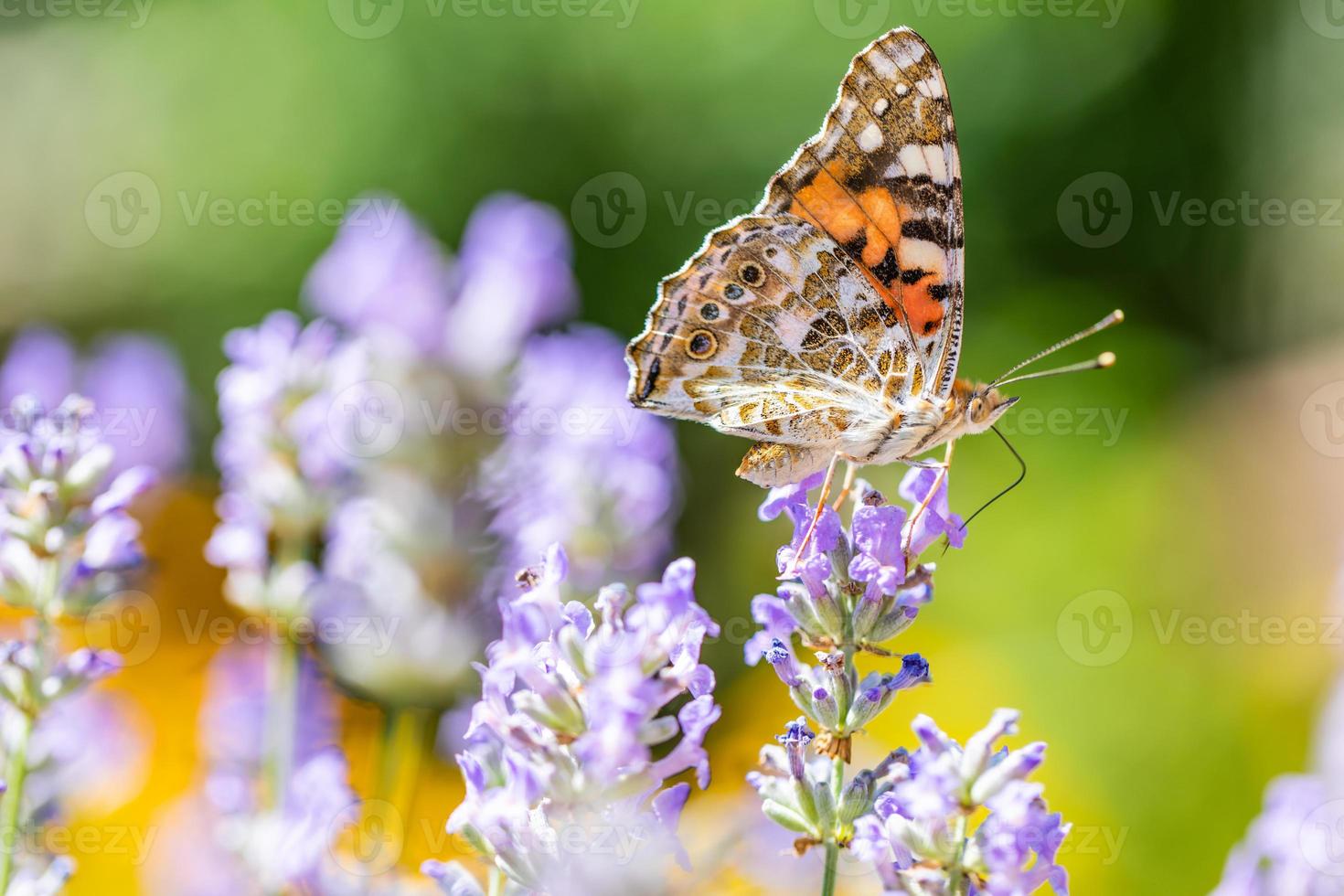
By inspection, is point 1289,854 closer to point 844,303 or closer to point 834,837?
point 834,837

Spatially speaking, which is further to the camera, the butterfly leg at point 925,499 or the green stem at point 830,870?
the butterfly leg at point 925,499

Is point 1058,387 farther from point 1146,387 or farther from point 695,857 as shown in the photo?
point 695,857

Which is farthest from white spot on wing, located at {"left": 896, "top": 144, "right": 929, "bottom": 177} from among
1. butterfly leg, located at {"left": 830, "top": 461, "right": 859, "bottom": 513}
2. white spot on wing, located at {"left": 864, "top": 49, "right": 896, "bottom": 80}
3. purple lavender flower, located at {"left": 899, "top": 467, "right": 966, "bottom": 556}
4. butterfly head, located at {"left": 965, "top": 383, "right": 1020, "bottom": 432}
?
purple lavender flower, located at {"left": 899, "top": 467, "right": 966, "bottom": 556}

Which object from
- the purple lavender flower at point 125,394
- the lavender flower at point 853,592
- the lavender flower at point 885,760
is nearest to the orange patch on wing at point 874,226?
the lavender flower at point 885,760

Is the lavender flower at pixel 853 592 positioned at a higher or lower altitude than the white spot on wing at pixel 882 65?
lower

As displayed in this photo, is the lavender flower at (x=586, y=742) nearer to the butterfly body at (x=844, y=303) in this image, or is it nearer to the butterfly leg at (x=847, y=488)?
the butterfly leg at (x=847, y=488)

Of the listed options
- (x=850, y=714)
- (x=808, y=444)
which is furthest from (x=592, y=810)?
(x=808, y=444)

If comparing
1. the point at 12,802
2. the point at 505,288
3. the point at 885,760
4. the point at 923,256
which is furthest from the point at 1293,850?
the point at 505,288
